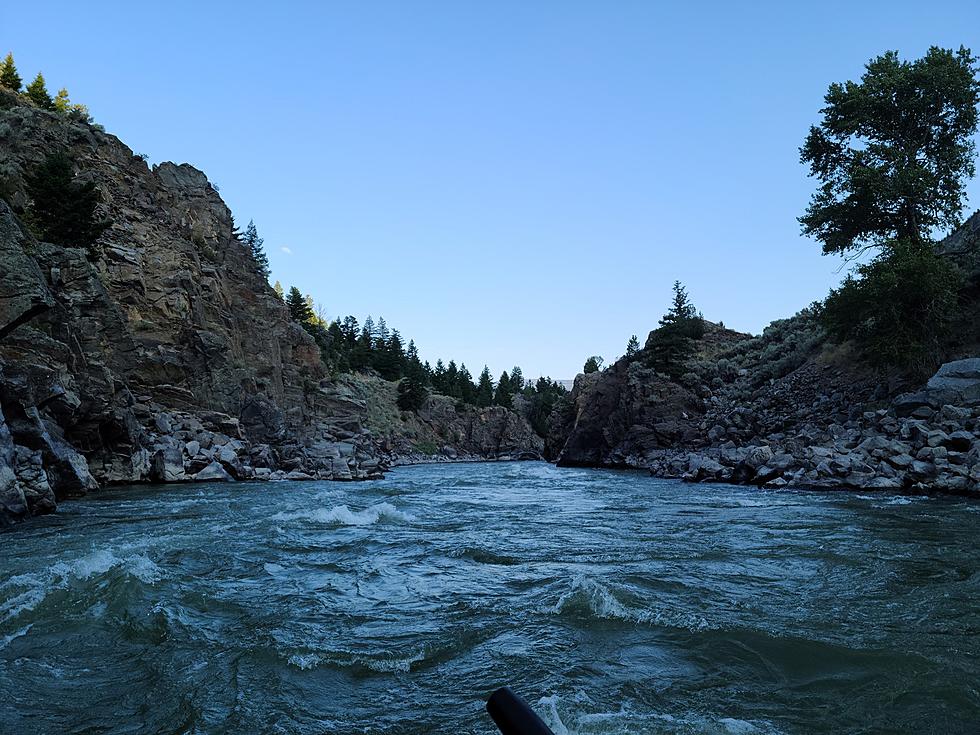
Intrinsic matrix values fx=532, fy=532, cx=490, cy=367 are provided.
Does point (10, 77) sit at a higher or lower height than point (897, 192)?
higher

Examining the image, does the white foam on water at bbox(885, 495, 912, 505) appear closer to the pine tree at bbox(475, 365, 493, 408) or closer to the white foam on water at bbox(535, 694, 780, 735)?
the white foam on water at bbox(535, 694, 780, 735)

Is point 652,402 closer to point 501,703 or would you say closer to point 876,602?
point 876,602

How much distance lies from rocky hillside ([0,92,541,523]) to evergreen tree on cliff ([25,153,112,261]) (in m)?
0.89

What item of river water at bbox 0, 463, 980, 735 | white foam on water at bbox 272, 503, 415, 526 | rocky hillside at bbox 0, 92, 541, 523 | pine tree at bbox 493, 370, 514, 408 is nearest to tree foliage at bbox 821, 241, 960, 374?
river water at bbox 0, 463, 980, 735

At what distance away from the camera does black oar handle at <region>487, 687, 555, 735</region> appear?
839 mm

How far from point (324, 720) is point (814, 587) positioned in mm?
5325

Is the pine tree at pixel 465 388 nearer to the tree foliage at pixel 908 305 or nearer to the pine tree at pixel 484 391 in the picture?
the pine tree at pixel 484 391

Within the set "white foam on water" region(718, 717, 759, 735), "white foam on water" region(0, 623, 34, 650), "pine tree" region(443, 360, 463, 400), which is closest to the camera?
"white foam on water" region(718, 717, 759, 735)

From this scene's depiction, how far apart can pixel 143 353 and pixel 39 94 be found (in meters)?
30.7

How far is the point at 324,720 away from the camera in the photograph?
3.23 metres

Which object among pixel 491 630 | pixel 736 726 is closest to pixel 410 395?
pixel 491 630

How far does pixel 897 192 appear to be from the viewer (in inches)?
914

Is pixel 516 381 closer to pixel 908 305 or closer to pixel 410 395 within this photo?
pixel 410 395

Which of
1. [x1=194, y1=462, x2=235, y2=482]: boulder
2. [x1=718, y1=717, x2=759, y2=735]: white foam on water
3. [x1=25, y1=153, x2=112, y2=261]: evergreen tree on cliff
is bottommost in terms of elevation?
[x1=194, y1=462, x2=235, y2=482]: boulder
